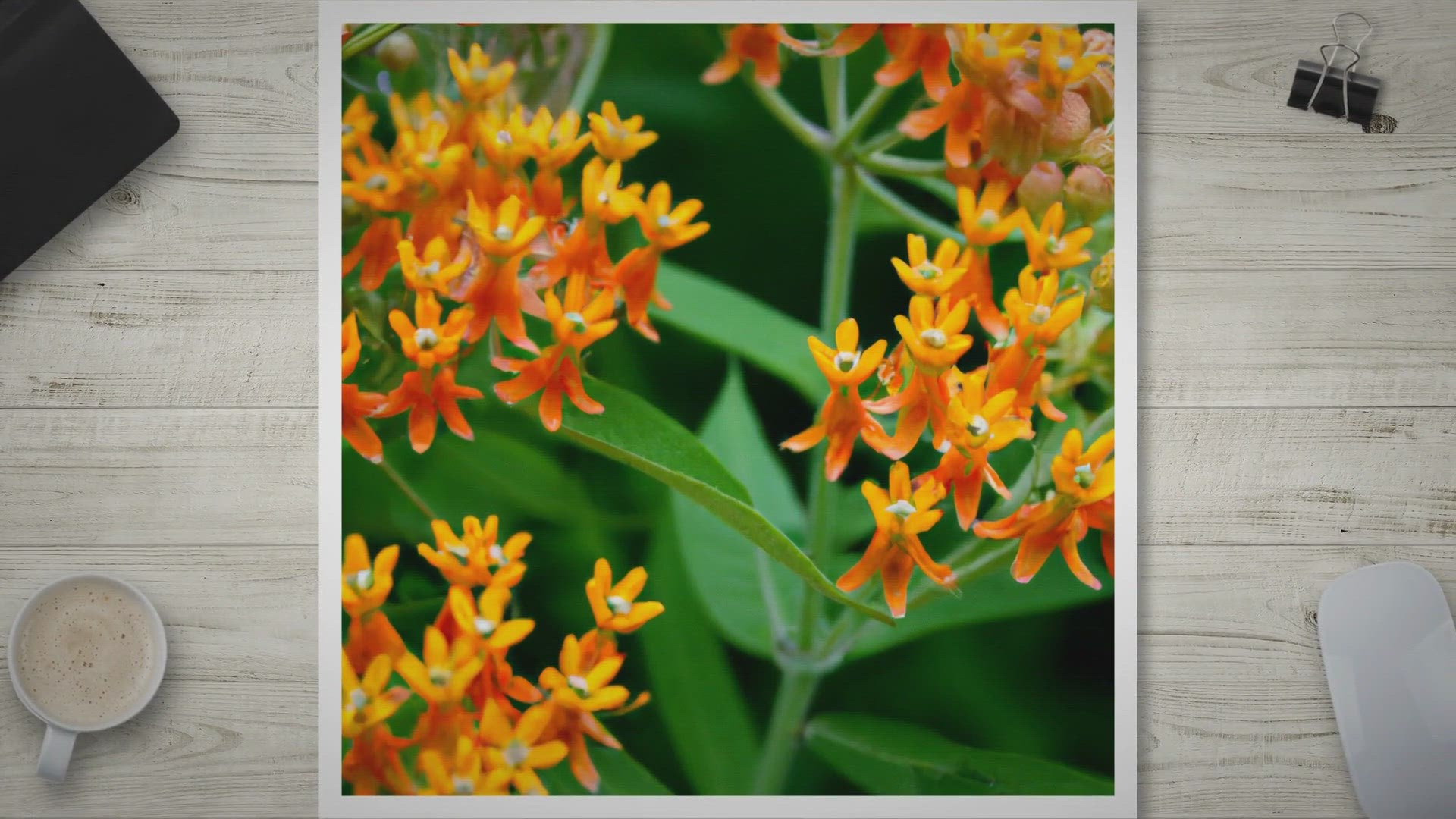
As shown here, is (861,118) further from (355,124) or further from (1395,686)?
(1395,686)

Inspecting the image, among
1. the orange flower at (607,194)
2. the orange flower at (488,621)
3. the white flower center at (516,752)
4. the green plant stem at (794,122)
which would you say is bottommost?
the white flower center at (516,752)

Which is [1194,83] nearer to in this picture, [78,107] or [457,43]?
[457,43]

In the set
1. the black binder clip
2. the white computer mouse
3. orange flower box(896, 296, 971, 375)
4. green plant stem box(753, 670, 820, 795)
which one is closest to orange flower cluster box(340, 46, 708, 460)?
orange flower box(896, 296, 971, 375)

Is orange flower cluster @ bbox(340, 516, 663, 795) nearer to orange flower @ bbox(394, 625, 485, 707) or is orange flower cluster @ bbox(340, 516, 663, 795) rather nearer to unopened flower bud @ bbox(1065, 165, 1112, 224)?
orange flower @ bbox(394, 625, 485, 707)

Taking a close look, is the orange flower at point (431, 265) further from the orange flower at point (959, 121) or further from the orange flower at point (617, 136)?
the orange flower at point (959, 121)

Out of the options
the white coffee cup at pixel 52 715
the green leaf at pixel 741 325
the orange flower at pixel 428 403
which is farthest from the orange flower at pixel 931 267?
the white coffee cup at pixel 52 715

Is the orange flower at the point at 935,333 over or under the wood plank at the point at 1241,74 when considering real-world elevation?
under
